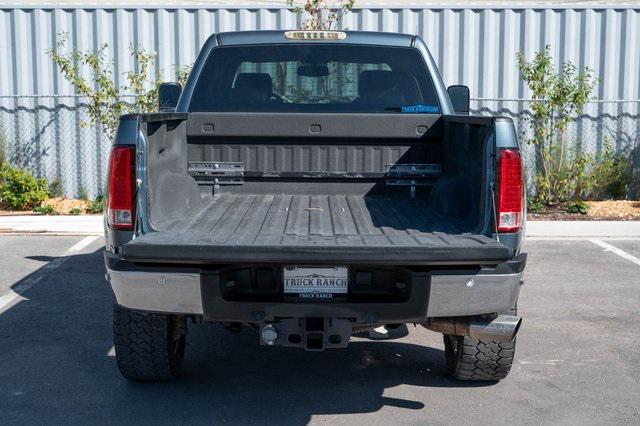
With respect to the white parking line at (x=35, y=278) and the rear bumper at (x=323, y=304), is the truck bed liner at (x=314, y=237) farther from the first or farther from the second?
the white parking line at (x=35, y=278)

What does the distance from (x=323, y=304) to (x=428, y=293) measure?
52cm

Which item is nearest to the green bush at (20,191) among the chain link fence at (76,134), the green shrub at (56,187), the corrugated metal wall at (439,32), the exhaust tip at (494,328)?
the green shrub at (56,187)

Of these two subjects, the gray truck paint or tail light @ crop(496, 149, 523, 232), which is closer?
the gray truck paint

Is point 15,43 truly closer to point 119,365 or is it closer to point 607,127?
point 607,127

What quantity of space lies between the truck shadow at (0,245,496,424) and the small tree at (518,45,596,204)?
7350 mm

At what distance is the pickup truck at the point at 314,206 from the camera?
444cm

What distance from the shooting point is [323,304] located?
4523 millimetres

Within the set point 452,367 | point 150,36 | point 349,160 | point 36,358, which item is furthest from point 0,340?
point 150,36

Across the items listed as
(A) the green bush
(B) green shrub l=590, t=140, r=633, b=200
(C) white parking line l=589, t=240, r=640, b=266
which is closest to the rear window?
(C) white parking line l=589, t=240, r=640, b=266

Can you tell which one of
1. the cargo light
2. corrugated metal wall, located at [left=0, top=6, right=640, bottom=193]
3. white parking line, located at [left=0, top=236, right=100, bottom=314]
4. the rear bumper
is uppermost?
corrugated metal wall, located at [left=0, top=6, right=640, bottom=193]

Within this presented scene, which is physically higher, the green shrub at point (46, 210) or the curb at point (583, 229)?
the green shrub at point (46, 210)

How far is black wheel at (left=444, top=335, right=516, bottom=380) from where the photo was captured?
526 cm

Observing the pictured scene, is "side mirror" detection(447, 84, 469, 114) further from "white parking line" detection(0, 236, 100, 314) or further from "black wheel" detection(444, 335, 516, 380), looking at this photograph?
"white parking line" detection(0, 236, 100, 314)

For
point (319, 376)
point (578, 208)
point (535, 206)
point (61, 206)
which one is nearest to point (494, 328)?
point (319, 376)
